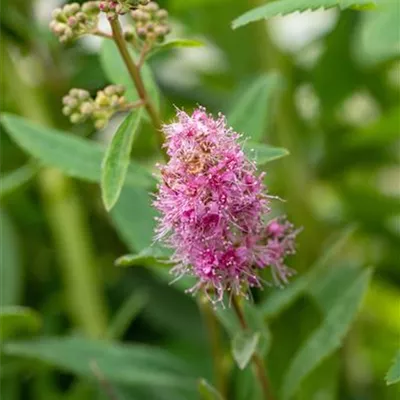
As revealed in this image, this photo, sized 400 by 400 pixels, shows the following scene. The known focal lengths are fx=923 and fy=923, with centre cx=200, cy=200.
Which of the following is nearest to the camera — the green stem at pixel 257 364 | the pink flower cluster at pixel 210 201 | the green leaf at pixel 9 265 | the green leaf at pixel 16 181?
the pink flower cluster at pixel 210 201

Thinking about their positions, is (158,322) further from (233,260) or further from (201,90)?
(233,260)

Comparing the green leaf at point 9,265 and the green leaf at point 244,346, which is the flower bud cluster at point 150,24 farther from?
the green leaf at point 9,265

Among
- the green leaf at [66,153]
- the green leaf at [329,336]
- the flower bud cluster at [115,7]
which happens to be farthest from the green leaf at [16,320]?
the flower bud cluster at [115,7]

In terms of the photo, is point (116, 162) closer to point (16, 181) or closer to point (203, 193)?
point (203, 193)

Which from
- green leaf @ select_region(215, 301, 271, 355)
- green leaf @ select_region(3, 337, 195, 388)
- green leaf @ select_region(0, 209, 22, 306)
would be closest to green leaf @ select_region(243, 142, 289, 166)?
green leaf @ select_region(215, 301, 271, 355)

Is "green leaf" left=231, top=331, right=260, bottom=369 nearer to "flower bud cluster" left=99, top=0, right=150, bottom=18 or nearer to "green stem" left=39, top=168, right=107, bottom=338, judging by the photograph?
"flower bud cluster" left=99, top=0, right=150, bottom=18

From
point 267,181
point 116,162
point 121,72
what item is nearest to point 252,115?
point 121,72
